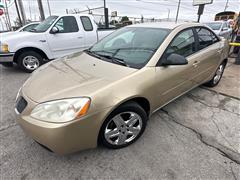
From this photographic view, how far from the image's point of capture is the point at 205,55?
289 centimetres

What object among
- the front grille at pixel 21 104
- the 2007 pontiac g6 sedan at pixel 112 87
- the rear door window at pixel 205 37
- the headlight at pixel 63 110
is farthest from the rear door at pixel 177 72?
the front grille at pixel 21 104

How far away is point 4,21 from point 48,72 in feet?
98.2

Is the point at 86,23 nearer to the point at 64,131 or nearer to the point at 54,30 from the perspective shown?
the point at 54,30

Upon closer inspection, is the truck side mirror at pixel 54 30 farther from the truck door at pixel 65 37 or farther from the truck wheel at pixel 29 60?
the truck wheel at pixel 29 60

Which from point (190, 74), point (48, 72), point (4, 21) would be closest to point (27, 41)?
point (48, 72)

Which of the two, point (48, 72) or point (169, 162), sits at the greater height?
point (48, 72)

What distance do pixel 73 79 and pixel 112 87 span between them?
0.51 meters

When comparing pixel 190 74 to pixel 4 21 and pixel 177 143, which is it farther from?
pixel 4 21

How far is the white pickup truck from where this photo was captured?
4363 mm

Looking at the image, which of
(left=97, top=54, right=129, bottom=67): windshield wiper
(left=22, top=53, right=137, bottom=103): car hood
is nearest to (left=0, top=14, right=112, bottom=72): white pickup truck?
(left=22, top=53, right=137, bottom=103): car hood

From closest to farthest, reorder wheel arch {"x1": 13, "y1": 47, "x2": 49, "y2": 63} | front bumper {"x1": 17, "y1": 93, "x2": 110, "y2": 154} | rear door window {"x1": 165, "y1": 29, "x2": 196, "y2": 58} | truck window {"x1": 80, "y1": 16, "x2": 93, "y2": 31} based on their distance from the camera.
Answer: front bumper {"x1": 17, "y1": 93, "x2": 110, "y2": 154} < rear door window {"x1": 165, "y1": 29, "x2": 196, "y2": 58} < wheel arch {"x1": 13, "y1": 47, "x2": 49, "y2": 63} < truck window {"x1": 80, "y1": 16, "x2": 93, "y2": 31}

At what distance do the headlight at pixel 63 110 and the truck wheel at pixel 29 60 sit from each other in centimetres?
383

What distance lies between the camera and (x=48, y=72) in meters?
2.15

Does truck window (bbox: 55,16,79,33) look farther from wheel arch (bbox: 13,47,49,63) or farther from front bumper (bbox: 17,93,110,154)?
front bumper (bbox: 17,93,110,154)
